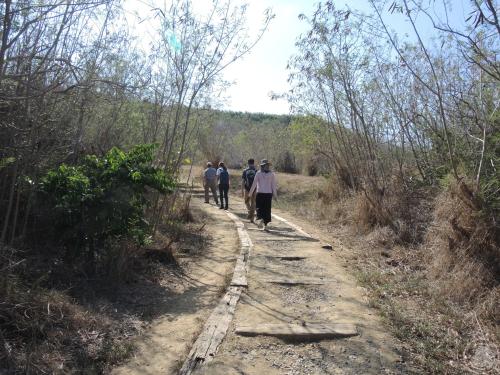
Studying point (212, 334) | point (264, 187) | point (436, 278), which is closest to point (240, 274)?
point (212, 334)

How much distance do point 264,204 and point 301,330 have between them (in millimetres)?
6274

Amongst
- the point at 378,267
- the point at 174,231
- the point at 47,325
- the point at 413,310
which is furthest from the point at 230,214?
the point at 47,325

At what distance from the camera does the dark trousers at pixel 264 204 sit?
36.0 feet

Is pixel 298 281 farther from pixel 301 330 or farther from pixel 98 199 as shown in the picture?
pixel 98 199

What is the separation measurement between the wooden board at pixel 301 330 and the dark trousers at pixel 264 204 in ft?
19.7

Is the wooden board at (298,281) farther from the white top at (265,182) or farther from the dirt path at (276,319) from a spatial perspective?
the white top at (265,182)

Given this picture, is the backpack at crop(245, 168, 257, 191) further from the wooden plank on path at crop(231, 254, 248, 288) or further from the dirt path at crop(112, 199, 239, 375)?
the wooden plank on path at crop(231, 254, 248, 288)

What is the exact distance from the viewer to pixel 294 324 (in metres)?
5.12

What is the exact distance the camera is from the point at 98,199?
6219mm

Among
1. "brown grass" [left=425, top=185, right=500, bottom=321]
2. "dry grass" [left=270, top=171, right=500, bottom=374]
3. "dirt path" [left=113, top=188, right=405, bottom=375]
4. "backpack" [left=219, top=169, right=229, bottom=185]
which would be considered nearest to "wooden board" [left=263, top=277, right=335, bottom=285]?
"dirt path" [left=113, top=188, right=405, bottom=375]

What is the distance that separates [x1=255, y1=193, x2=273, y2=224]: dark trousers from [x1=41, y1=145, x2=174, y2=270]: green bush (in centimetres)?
446

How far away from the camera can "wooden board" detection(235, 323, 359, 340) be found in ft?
15.7

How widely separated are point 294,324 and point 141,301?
202 centimetres

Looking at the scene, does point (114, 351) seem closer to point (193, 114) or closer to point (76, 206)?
point (76, 206)
